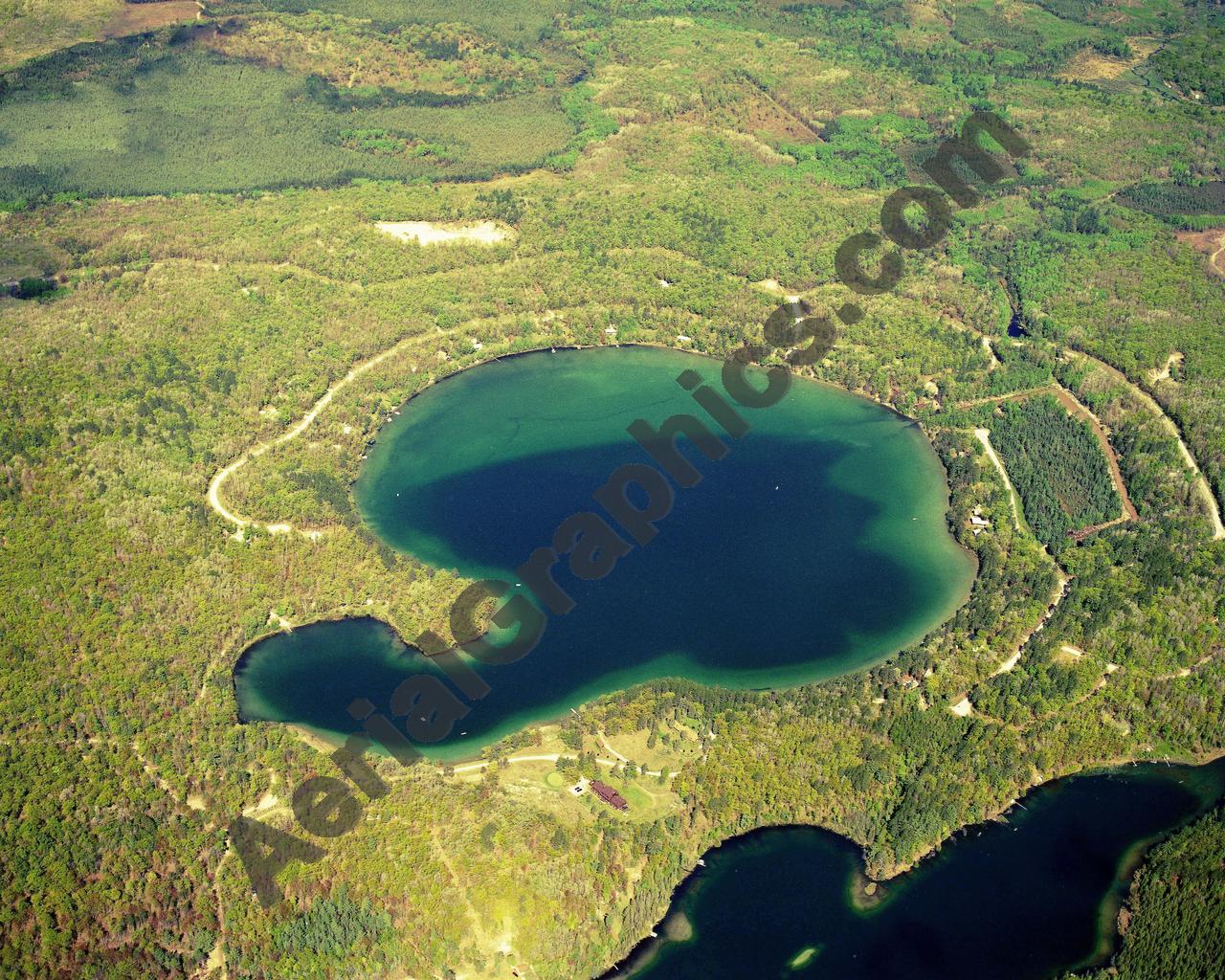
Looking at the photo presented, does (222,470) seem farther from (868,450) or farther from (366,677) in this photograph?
(868,450)

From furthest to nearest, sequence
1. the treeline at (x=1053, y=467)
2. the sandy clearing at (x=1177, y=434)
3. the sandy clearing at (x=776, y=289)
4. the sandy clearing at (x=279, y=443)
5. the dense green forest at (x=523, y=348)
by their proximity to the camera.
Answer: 1. the sandy clearing at (x=776, y=289)
2. the treeline at (x=1053, y=467)
3. the sandy clearing at (x=1177, y=434)
4. the sandy clearing at (x=279, y=443)
5. the dense green forest at (x=523, y=348)

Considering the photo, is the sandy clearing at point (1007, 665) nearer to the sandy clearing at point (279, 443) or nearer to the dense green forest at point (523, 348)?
the dense green forest at point (523, 348)

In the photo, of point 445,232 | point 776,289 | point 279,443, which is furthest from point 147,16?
point 776,289

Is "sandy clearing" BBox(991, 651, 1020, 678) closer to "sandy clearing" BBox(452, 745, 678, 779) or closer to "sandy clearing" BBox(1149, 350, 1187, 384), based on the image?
"sandy clearing" BBox(452, 745, 678, 779)

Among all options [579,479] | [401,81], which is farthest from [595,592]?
[401,81]

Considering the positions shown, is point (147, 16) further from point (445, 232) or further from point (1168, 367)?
point (1168, 367)

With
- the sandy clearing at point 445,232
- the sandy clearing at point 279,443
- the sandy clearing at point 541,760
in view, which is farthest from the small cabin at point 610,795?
the sandy clearing at point 445,232
